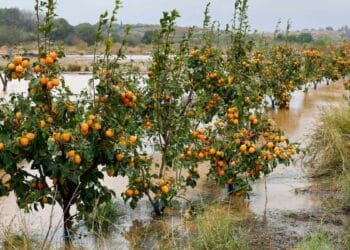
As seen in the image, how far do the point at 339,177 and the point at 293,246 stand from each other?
1775 mm

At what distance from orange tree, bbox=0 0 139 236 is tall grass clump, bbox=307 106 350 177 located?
119 inches

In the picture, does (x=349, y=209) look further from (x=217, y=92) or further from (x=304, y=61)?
(x=304, y=61)

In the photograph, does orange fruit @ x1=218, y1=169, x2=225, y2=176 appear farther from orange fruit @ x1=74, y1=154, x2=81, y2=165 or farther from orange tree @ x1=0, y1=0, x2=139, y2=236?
orange fruit @ x1=74, y1=154, x2=81, y2=165

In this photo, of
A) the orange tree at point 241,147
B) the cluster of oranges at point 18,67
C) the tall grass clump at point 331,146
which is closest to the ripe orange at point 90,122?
the cluster of oranges at point 18,67

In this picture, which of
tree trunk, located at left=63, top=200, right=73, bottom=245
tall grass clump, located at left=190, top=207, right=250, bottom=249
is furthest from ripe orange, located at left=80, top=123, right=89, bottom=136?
tall grass clump, located at left=190, top=207, right=250, bottom=249

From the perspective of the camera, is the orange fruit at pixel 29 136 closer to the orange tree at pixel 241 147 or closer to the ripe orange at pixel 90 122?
the ripe orange at pixel 90 122

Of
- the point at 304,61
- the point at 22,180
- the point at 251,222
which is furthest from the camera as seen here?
the point at 304,61

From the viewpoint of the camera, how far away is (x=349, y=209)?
5328 millimetres

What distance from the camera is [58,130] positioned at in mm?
3881

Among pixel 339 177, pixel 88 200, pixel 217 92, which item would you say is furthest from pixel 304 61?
pixel 88 200

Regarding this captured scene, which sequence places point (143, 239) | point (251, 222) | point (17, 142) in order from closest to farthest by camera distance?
point (17, 142) < point (143, 239) < point (251, 222)

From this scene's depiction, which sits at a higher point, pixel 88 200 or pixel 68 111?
pixel 68 111

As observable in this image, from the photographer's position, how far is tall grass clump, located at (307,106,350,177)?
21.1 feet

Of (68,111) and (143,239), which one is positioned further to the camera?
(143,239)
